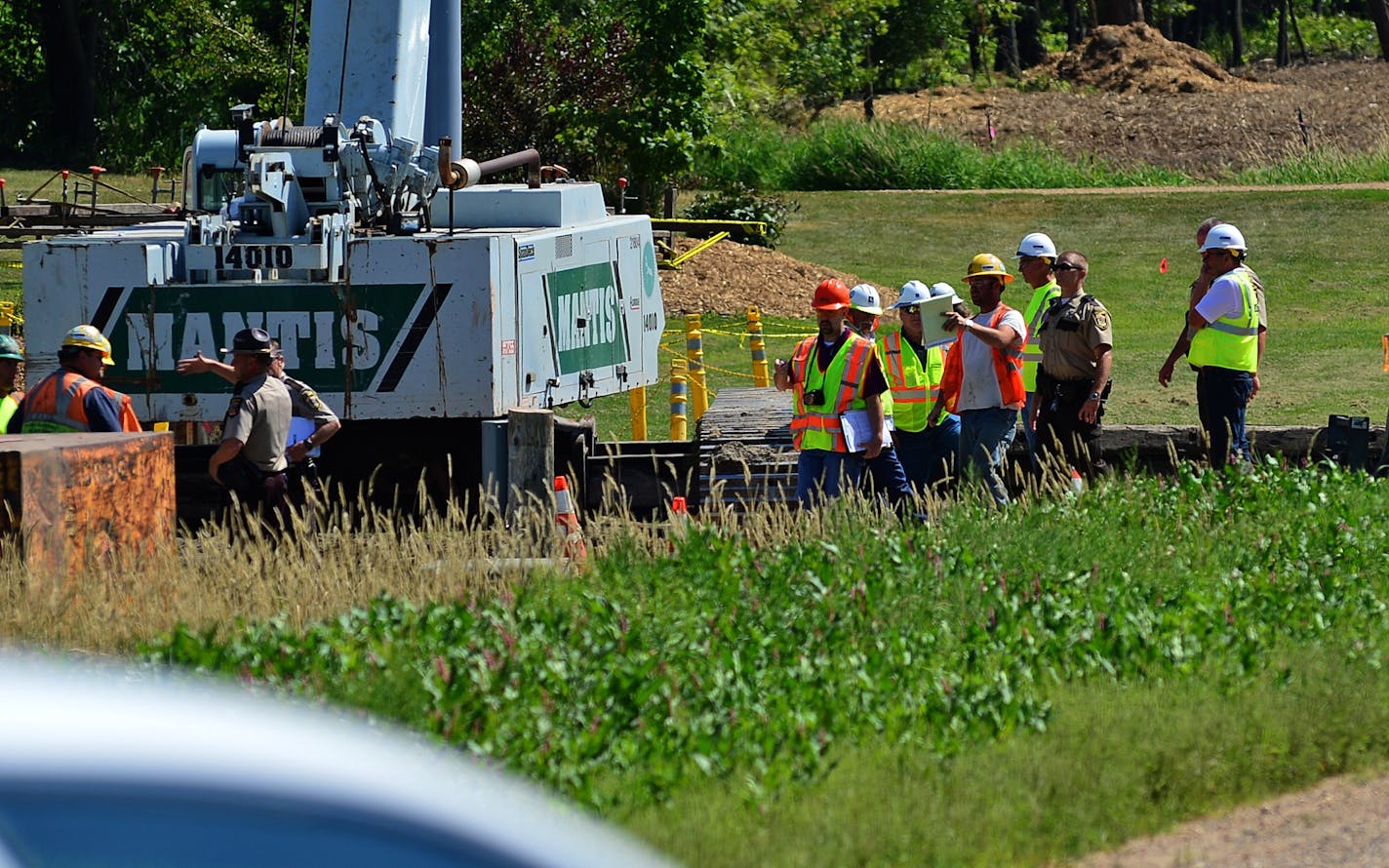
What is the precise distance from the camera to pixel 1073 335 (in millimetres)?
11766

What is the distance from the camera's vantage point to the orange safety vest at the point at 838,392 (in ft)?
35.3

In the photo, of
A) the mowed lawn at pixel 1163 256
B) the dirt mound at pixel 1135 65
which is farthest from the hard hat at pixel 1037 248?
the dirt mound at pixel 1135 65

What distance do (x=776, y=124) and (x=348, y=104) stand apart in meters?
34.8

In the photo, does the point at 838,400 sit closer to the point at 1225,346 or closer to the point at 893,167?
the point at 1225,346

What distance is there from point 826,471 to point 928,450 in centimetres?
99

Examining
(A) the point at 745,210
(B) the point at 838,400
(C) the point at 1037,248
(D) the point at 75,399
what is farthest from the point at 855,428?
(A) the point at 745,210

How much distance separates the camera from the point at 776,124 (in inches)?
1919

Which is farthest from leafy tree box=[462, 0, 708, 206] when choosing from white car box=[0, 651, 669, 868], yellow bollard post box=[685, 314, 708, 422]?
white car box=[0, 651, 669, 868]

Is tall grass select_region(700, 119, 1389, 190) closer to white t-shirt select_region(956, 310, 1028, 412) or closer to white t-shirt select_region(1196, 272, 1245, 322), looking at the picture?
white t-shirt select_region(1196, 272, 1245, 322)

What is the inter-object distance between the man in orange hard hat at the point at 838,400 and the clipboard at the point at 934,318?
1.68ft

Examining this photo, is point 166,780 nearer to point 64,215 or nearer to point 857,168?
point 64,215

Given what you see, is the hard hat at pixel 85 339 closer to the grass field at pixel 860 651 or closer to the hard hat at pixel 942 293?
the grass field at pixel 860 651

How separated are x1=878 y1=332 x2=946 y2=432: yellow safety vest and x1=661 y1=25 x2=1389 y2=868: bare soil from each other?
1540 centimetres

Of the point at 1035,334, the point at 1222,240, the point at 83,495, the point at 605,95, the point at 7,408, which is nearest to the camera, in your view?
the point at 83,495
